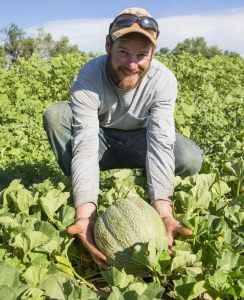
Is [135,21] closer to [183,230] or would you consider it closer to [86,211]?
[86,211]

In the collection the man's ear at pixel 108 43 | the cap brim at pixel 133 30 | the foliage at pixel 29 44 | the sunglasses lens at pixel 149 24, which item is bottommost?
the foliage at pixel 29 44

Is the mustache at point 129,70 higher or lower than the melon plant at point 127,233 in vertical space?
higher

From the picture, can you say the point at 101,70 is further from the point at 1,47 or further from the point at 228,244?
the point at 1,47

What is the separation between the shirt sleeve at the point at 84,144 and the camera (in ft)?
10.3

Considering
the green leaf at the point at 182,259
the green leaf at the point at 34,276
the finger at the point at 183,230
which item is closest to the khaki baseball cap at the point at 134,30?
the finger at the point at 183,230

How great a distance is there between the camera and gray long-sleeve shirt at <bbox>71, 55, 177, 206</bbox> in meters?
3.24

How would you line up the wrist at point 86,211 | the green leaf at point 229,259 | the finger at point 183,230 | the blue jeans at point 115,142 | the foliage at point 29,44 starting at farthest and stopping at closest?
the foliage at point 29,44 < the blue jeans at point 115,142 < the wrist at point 86,211 < the finger at point 183,230 < the green leaf at point 229,259

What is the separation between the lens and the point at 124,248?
2.70m

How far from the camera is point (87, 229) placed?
9.66ft

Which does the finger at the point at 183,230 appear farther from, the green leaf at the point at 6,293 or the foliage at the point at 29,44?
the foliage at the point at 29,44

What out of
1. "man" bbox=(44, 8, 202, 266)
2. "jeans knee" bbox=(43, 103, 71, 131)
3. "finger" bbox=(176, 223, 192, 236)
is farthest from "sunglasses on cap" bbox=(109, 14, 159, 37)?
"finger" bbox=(176, 223, 192, 236)

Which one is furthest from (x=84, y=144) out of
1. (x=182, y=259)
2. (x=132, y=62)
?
(x=182, y=259)

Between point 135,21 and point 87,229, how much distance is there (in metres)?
1.24

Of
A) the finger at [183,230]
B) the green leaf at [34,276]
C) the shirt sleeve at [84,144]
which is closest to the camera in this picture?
the green leaf at [34,276]
